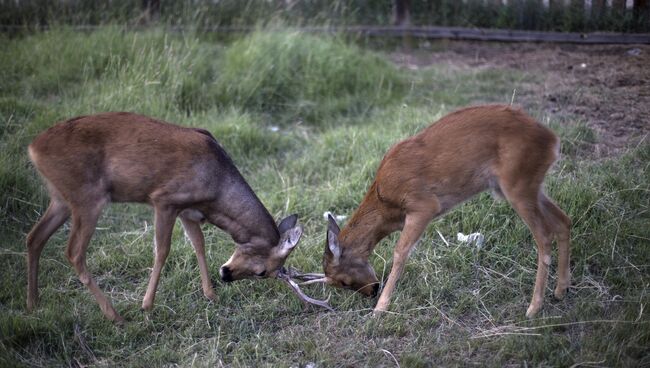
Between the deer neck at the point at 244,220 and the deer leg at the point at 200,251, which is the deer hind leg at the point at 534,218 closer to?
the deer neck at the point at 244,220

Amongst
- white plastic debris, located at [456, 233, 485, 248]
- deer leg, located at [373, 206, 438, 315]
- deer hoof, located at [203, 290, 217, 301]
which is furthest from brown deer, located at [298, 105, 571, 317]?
deer hoof, located at [203, 290, 217, 301]

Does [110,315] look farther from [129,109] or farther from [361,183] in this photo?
[129,109]

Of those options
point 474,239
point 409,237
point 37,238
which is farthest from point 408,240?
point 37,238

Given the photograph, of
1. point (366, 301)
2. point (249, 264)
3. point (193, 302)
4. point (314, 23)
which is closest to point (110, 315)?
point (193, 302)

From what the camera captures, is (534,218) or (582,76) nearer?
(534,218)

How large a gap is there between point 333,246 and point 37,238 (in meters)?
1.94

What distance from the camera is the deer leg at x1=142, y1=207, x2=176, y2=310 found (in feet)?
16.8

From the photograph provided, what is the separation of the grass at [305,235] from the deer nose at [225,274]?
6.7 inches

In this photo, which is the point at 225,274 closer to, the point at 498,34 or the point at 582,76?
the point at 582,76

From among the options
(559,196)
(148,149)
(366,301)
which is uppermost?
(148,149)

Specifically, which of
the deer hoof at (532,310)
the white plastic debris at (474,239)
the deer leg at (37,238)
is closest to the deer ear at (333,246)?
the white plastic debris at (474,239)

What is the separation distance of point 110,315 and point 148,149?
1.09 metres

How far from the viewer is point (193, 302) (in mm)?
5289

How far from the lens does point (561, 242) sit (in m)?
5.19
